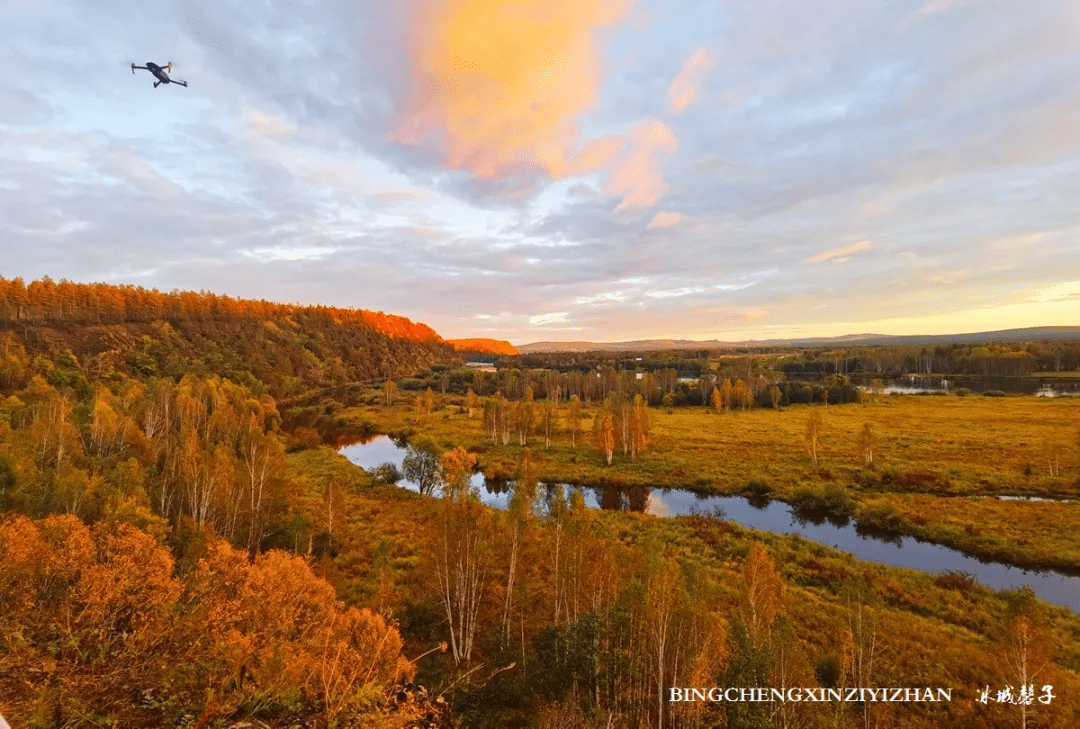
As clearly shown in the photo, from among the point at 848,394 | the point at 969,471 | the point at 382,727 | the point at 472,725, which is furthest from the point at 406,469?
the point at 848,394

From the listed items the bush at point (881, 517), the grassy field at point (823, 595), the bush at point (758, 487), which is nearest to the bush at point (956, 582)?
the grassy field at point (823, 595)

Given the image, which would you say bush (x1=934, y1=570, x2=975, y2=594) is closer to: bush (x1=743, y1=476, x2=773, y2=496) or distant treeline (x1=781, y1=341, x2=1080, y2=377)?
bush (x1=743, y1=476, x2=773, y2=496)

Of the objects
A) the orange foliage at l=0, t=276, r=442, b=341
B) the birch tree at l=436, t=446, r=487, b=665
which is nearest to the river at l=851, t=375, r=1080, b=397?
the birch tree at l=436, t=446, r=487, b=665

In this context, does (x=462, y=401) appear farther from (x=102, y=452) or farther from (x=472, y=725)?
(x=472, y=725)

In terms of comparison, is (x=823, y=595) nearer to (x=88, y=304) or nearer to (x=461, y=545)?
(x=461, y=545)

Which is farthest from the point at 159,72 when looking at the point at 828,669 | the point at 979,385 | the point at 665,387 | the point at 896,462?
the point at 979,385

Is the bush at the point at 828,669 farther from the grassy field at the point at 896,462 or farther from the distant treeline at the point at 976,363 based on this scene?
the distant treeline at the point at 976,363
